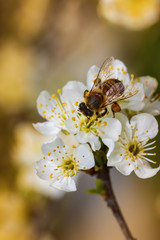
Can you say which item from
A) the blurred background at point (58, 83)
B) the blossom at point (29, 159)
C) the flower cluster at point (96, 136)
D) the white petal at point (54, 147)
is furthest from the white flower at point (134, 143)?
the blossom at point (29, 159)

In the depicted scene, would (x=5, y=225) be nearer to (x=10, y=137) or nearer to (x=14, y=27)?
(x=10, y=137)

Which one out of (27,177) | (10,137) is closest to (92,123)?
(27,177)

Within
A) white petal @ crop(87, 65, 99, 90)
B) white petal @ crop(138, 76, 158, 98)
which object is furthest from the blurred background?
white petal @ crop(87, 65, 99, 90)

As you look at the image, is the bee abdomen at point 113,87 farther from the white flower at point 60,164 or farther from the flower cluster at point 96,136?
the white flower at point 60,164

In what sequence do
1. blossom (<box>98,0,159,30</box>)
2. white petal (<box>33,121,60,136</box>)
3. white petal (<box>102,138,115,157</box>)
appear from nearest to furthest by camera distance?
1. white petal (<box>102,138,115,157</box>)
2. white petal (<box>33,121,60,136</box>)
3. blossom (<box>98,0,159,30</box>)

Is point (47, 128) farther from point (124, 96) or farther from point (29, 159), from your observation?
point (29, 159)

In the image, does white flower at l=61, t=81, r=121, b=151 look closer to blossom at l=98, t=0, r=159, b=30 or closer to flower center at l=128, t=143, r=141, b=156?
flower center at l=128, t=143, r=141, b=156
